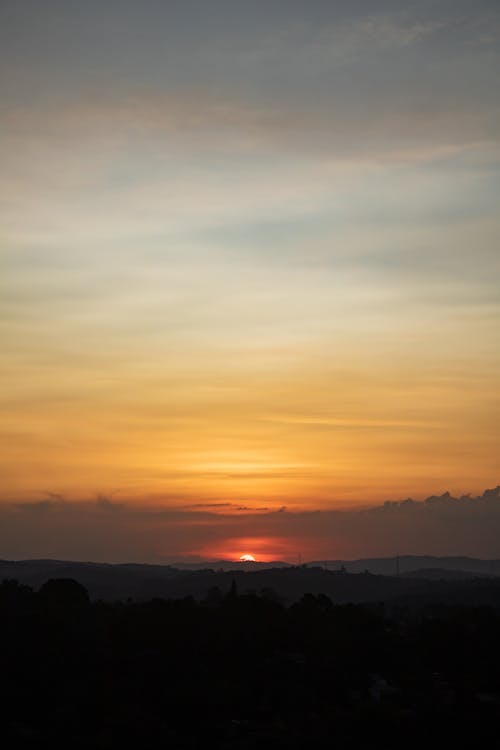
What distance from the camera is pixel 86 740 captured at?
A: 49.9m

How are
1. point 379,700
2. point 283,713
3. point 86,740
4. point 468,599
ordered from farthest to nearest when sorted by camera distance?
point 468,599 → point 379,700 → point 283,713 → point 86,740

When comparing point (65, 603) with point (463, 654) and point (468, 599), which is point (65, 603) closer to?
point (463, 654)

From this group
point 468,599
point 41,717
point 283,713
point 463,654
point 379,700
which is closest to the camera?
point 41,717

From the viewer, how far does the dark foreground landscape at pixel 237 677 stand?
5322cm

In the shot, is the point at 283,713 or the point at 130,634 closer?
the point at 283,713

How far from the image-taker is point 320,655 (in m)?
72.4

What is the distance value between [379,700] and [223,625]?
18.1m

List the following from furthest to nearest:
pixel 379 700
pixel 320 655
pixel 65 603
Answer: pixel 65 603 → pixel 320 655 → pixel 379 700

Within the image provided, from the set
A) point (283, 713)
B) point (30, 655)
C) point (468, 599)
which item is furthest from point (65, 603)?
point (468, 599)

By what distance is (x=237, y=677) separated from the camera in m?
65.8

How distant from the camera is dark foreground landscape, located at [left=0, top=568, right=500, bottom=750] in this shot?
53.2 metres

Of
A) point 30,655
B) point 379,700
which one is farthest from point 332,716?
point 30,655

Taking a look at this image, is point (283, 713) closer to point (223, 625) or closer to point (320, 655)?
point (320, 655)

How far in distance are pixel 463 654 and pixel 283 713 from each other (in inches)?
891
